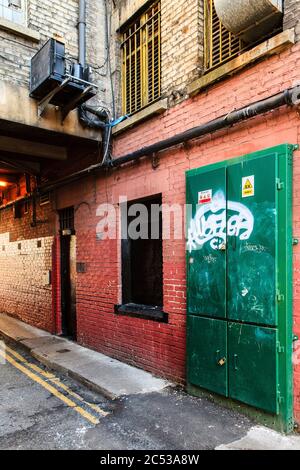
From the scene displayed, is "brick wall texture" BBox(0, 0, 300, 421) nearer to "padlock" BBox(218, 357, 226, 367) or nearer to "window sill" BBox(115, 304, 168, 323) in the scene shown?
"window sill" BBox(115, 304, 168, 323)

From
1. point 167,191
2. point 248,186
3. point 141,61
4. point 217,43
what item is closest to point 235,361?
point 248,186

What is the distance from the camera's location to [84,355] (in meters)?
7.47

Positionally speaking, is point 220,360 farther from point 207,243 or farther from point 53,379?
point 53,379

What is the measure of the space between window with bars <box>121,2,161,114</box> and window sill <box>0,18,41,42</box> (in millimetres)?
1755

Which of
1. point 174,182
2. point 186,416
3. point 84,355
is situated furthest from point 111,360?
point 174,182

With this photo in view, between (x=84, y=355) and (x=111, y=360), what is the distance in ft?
2.27

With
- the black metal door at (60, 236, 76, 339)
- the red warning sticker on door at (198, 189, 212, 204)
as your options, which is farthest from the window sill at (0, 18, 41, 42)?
the black metal door at (60, 236, 76, 339)

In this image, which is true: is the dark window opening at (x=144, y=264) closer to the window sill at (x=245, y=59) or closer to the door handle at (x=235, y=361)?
the door handle at (x=235, y=361)

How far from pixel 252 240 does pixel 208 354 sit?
1699 mm

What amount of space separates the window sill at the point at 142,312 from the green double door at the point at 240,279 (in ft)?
2.67

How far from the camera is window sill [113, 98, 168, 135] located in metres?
6.07

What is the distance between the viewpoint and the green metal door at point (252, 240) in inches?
167

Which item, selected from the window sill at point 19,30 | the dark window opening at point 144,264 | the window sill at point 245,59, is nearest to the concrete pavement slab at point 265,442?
the dark window opening at point 144,264
